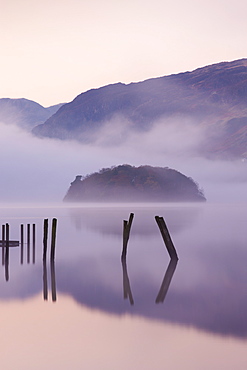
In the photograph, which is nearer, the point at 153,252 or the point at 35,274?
the point at 35,274

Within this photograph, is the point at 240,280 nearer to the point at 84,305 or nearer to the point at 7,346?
the point at 84,305

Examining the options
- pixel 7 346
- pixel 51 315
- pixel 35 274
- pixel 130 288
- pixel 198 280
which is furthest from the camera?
pixel 35 274

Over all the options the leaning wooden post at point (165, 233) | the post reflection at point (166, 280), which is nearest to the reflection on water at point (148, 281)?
the post reflection at point (166, 280)

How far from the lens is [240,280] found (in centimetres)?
2705

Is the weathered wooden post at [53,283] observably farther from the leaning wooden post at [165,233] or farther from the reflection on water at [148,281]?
the leaning wooden post at [165,233]

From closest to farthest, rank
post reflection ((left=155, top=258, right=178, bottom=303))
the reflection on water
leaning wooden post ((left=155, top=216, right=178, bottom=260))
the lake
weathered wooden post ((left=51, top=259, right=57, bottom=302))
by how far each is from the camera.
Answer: the lake, the reflection on water, post reflection ((left=155, top=258, right=178, bottom=303)), weathered wooden post ((left=51, top=259, right=57, bottom=302)), leaning wooden post ((left=155, top=216, right=178, bottom=260))

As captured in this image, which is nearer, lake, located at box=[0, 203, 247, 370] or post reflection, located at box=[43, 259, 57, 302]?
lake, located at box=[0, 203, 247, 370]

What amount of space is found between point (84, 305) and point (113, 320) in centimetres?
270

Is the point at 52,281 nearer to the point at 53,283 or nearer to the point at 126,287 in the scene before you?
the point at 53,283

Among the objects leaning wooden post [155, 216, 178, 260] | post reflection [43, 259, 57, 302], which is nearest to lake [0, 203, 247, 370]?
post reflection [43, 259, 57, 302]

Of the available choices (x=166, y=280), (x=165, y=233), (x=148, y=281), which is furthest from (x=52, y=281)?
(x=165, y=233)

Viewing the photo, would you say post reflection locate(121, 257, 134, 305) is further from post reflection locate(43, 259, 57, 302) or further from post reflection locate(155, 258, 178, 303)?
post reflection locate(43, 259, 57, 302)

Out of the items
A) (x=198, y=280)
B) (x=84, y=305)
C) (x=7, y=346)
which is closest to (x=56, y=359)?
(x=7, y=346)

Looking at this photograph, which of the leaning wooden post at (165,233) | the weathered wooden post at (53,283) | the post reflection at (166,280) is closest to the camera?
the post reflection at (166,280)
